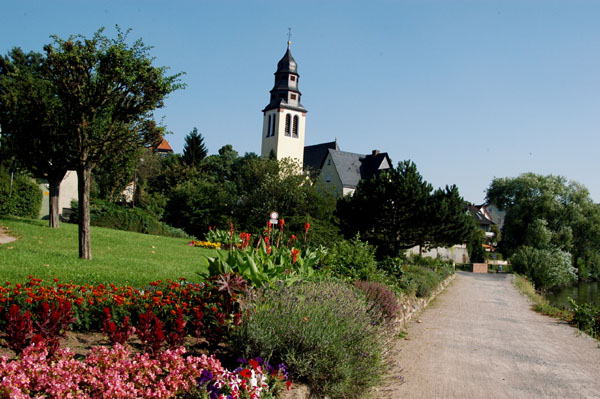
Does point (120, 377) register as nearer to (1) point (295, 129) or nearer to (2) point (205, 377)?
(2) point (205, 377)

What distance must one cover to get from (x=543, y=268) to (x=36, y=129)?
3057 cm

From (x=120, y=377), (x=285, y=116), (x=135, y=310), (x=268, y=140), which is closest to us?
(x=120, y=377)

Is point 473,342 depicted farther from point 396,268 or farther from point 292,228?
point 292,228

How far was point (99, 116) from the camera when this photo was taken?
40.3 ft

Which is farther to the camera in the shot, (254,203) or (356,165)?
(356,165)

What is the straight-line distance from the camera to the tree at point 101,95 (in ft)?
37.4

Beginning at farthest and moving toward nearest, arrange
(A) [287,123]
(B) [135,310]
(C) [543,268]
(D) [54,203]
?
(A) [287,123] → (C) [543,268] → (D) [54,203] → (B) [135,310]

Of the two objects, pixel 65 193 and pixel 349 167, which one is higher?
pixel 349 167

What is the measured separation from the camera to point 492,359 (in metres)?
7.57

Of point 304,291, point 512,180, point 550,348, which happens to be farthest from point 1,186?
point 512,180

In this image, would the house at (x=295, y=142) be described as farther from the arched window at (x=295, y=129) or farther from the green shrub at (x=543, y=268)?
the green shrub at (x=543, y=268)

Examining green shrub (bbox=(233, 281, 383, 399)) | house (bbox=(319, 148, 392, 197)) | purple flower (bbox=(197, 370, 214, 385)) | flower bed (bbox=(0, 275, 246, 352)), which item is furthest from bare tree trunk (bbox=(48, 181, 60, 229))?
house (bbox=(319, 148, 392, 197))

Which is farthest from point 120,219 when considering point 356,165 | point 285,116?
point 285,116

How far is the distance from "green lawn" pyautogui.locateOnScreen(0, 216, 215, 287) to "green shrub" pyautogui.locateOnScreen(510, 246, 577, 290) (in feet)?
82.1
